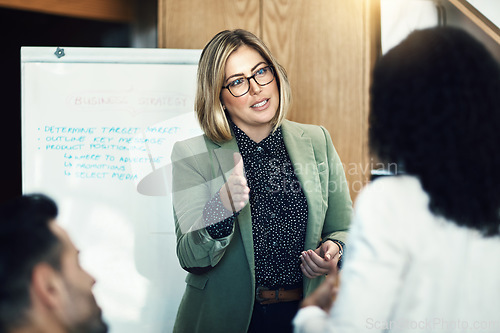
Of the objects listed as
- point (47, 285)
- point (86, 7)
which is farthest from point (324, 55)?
point (47, 285)

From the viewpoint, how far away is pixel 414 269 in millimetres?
714

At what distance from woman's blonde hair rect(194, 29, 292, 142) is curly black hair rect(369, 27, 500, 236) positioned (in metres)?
0.36

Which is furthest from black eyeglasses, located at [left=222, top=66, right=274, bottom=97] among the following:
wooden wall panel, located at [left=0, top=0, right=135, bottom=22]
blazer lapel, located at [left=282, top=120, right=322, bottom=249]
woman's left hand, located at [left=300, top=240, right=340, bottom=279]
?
wooden wall panel, located at [left=0, top=0, right=135, bottom=22]

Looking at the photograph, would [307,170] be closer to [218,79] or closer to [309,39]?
[218,79]

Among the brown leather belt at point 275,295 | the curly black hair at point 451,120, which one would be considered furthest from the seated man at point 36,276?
the curly black hair at point 451,120

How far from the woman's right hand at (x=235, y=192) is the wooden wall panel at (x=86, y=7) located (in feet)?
3.77

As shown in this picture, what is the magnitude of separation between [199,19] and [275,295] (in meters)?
1.00

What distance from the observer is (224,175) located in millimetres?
1014

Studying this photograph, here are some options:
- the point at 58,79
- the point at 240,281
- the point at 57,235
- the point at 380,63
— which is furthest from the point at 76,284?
the point at 58,79

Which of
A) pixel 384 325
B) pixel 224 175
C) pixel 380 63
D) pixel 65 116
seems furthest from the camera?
pixel 65 116

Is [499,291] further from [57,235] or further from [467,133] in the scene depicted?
[57,235]

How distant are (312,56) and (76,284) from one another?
39.0 inches

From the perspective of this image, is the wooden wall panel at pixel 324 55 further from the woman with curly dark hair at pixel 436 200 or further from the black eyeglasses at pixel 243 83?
the woman with curly dark hair at pixel 436 200

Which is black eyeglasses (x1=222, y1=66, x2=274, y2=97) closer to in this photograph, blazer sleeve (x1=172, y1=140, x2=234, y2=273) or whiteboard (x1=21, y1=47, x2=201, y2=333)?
blazer sleeve (x1=172, y1=140, x2=234, y2=273)
